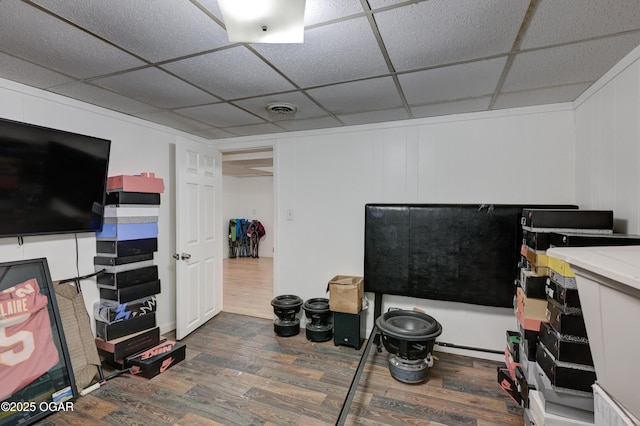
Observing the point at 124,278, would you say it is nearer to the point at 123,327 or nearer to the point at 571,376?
the point at 123,327

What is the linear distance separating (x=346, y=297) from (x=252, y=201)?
6038mm

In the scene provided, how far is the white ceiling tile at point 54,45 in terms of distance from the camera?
137 cm

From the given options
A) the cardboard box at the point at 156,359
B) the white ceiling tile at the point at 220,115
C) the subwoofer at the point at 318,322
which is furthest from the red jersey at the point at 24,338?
the subwoofer at the point at 318,322

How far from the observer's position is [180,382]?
2.39 meters

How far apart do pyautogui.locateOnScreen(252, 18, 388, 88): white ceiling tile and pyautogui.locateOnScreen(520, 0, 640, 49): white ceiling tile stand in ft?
2.50

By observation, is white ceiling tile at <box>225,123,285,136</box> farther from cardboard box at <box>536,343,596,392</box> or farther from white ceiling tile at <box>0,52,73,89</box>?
cardboard box at <box>536,343,596,392</box>

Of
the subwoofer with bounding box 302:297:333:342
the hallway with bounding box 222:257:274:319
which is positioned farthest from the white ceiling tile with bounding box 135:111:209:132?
the hallway with bounding box 222:257:274:319

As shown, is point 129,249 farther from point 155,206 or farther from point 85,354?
point 85,354

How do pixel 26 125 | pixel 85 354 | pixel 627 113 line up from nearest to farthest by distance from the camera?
1. pixel 627 113
2. pixel 26 125
3. pixel 85 354

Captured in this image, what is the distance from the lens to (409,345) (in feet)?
7.54

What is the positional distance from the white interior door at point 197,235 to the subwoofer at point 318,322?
1263 millimetres

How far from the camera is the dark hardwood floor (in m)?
1.98

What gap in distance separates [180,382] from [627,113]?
359 centimetres

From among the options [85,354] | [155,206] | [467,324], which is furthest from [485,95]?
[85,354]
